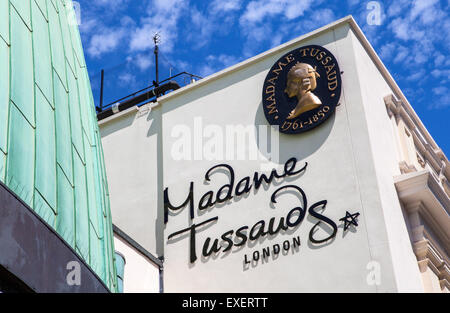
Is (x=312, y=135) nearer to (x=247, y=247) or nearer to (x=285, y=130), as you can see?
(x=285, y=130)

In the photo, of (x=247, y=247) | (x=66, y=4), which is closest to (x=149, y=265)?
(x=247, y=247)

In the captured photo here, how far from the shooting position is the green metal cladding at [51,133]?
1034 centimetres

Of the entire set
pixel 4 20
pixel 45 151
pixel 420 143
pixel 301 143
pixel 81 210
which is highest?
pixel 420 143

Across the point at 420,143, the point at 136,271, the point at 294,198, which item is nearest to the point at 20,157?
the point at 136,271

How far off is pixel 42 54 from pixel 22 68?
101 cm

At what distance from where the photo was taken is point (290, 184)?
2069 cm

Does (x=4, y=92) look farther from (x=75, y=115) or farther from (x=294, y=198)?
(x=294, y=198)

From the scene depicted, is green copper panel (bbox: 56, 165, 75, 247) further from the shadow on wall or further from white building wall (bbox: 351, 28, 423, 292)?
the shadow on wall

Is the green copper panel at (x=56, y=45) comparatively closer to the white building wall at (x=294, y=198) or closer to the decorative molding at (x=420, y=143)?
the white building wall at (x=294, y=198)

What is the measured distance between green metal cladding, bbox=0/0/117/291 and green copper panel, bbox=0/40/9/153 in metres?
0.01

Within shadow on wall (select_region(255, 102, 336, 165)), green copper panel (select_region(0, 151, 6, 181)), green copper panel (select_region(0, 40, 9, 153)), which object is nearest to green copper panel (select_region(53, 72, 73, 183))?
green copper panel (select_region(0, 40, 9, 153))

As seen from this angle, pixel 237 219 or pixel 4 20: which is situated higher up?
pixel 237 219

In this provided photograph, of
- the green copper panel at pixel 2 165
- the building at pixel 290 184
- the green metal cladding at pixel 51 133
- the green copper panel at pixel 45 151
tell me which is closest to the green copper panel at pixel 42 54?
the green metal cladding at pixel 51 133

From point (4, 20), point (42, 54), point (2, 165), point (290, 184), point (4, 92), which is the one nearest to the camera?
point (2, 165)
